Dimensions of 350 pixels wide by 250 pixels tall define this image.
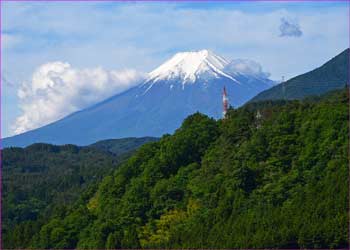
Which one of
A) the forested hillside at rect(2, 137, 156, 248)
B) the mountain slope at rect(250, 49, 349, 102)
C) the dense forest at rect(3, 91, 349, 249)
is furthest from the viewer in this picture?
the mountain slope at rect(250, 49, 349, 102)

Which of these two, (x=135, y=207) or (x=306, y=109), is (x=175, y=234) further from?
(x=306, y=109)

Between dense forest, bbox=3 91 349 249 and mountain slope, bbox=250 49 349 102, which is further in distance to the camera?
mountain slope, bbox=250 49 349 102

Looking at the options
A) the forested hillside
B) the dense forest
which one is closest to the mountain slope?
the forested hillside

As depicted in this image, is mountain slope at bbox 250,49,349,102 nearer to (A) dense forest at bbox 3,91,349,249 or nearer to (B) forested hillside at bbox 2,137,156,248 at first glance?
(B) forested hillside at bbox 2,137,156,248

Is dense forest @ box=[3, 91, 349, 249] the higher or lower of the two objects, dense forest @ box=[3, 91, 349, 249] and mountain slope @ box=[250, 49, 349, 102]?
the lower

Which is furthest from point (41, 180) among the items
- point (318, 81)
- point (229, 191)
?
point (229, 191)
